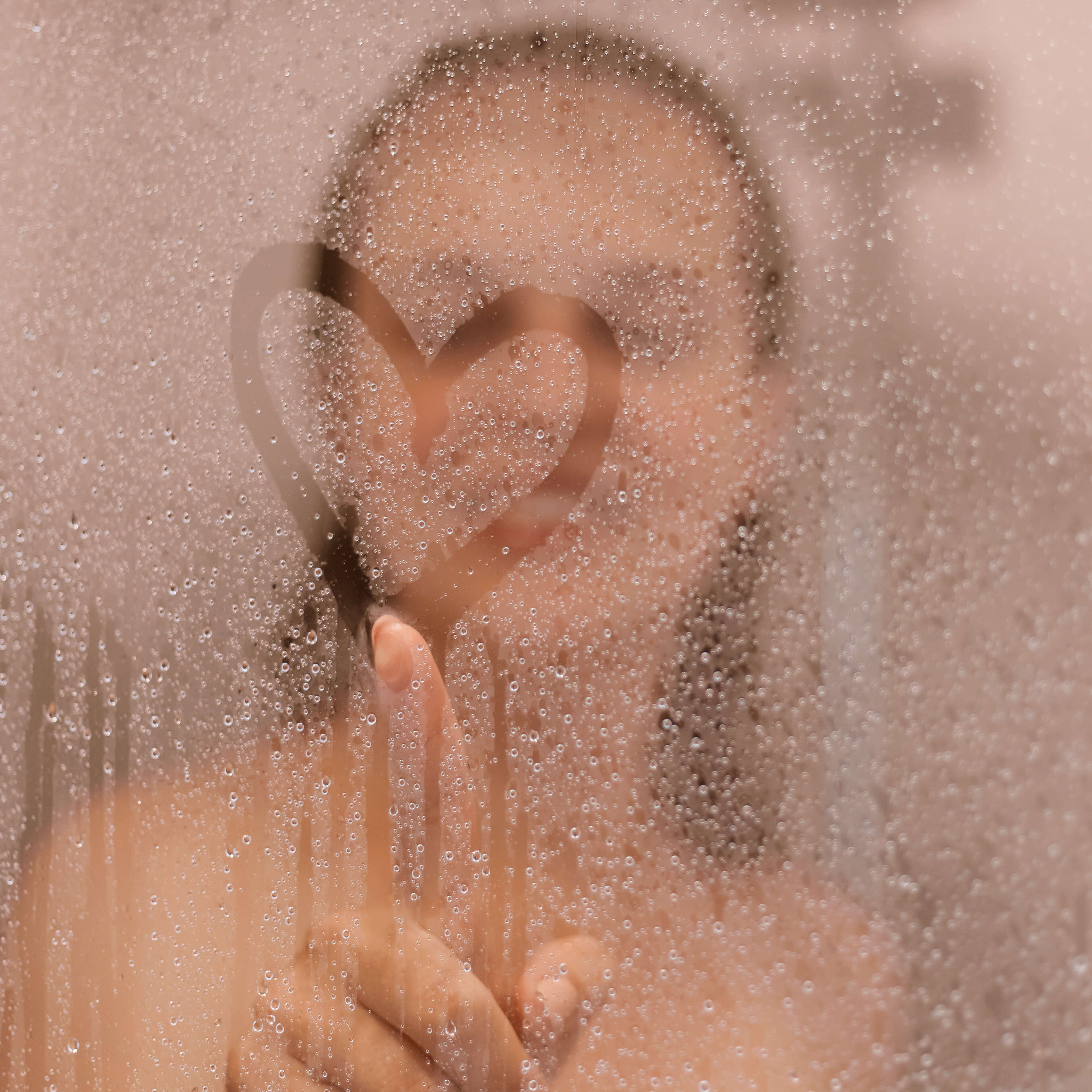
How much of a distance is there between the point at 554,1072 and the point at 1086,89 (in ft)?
1.34

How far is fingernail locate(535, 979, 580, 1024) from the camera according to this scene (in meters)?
0.33

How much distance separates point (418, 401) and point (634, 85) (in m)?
0.15

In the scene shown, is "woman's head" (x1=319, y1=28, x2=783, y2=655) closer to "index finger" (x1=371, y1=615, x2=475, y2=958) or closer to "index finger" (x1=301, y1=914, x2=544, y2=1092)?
"index finger" (x1=371, y1=615, x2=475, y2=958)

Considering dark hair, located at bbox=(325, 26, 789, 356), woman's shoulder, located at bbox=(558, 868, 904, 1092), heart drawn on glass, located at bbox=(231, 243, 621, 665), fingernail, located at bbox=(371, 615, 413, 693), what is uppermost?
dark hair, located at bbox=(325, 26, 789, 356)

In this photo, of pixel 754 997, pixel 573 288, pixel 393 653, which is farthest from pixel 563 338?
pixel 754 997

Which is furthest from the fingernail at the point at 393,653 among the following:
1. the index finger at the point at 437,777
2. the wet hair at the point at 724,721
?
the wet hair at the point at 724,721

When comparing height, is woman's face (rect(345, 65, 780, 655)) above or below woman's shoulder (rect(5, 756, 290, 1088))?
above

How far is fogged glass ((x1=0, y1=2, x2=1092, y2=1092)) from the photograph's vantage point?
30cm

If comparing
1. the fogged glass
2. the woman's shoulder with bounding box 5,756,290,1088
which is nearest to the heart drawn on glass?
the fogged glass

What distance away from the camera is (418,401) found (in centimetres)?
36

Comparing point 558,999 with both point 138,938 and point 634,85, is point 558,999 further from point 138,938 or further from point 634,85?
point 634,85

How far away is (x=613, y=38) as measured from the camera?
34 cm

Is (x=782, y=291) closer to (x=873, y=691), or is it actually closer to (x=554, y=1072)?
(x=873, y=691)

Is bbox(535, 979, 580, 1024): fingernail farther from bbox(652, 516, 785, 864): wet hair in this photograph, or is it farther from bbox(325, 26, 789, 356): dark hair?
bbox(325, 26, 789, 356): dark hair
